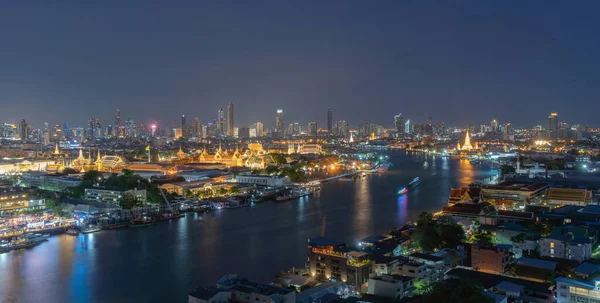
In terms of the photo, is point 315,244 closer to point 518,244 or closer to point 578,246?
point 518,244

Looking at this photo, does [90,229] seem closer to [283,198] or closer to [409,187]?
[283,198]

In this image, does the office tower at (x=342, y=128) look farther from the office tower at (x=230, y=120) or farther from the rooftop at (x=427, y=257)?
the rooftop at (x=427, y=257)

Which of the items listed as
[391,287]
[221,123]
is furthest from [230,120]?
[391,287]

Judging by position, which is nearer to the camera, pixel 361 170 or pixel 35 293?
pixel 35 293

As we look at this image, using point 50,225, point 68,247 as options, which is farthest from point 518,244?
point 50,225

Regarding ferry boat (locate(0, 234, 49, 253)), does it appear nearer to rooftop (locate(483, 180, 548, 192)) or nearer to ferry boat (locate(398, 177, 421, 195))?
ferry boat (locate(398, 177, 421, 195))
